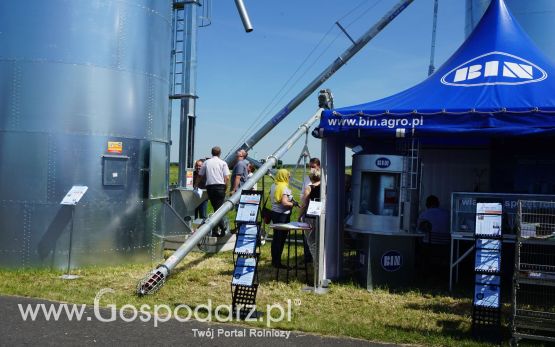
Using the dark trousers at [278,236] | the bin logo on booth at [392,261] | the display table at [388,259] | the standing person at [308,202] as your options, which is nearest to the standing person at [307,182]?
the standing person at [308,202]

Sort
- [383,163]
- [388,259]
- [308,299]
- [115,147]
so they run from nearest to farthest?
1. [308,299]
2. [388,259]
3. [383,163]
4. [115,147]

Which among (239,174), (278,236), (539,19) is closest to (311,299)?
(278,236)

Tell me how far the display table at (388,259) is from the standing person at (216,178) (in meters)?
4.05

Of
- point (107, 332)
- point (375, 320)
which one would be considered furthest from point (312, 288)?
point (107, 332)

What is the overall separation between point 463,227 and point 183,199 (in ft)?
20.0

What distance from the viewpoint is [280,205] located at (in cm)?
910

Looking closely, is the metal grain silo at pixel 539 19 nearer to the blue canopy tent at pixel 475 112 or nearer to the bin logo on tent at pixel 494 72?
the blue canopy tent at pixel 475 112

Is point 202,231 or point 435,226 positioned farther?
point 435,226

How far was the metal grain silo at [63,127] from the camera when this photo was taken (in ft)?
27.9

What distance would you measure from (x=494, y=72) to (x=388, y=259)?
328cm

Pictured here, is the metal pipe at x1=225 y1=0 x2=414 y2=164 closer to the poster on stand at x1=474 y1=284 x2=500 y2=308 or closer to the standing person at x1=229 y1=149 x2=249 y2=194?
the standing person at x1=229 y1=149 x2=249 y2=194

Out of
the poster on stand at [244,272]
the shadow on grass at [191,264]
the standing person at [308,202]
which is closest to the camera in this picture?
the poster on stand at [244,272]

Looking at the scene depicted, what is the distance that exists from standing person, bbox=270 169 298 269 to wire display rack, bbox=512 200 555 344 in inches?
142

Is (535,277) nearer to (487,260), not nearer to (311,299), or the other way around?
(487,260)
